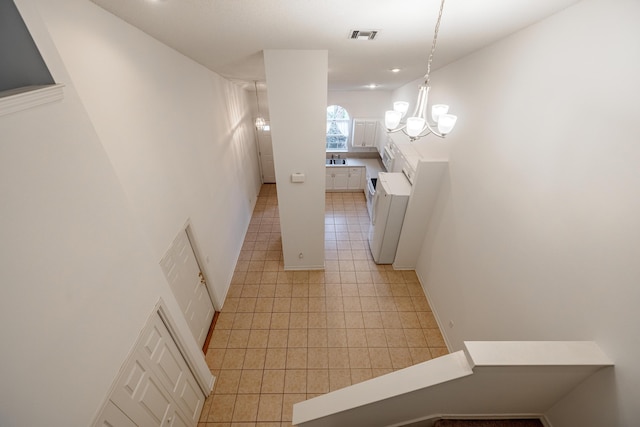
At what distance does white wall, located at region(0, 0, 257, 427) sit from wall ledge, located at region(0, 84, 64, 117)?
0.03 m

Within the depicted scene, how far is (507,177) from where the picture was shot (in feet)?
7.66

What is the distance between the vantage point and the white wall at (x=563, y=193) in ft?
4.59

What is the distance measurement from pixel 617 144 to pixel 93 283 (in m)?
3.01

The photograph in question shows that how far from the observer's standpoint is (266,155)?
759cm

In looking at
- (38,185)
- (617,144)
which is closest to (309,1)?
(38,185)

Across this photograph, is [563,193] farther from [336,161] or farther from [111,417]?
[336,161]

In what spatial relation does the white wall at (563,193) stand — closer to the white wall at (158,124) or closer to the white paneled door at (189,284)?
the white wall at (158,124)

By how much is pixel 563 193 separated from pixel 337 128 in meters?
6.66

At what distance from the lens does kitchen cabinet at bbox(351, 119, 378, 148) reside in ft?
23.1

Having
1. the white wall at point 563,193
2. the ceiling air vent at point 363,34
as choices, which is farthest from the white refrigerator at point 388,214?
the ceiling air vent at point 363,34

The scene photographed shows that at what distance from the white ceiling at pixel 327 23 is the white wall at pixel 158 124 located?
0.21 m

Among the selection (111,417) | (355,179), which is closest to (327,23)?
(111,417)

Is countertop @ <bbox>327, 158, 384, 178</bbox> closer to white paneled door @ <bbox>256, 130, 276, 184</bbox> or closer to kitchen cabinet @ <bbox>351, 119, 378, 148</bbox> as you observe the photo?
kitchen cabinet @ <bbox>351, 119, 378, 148</bbox>

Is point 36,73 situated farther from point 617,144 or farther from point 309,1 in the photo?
point 617,144
